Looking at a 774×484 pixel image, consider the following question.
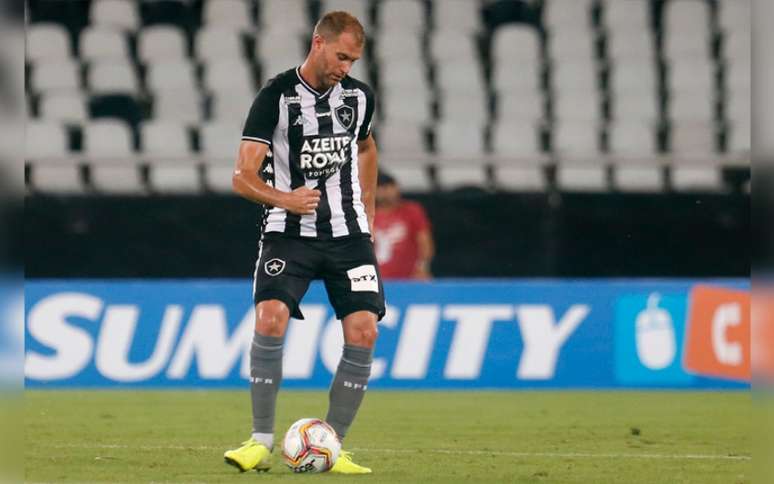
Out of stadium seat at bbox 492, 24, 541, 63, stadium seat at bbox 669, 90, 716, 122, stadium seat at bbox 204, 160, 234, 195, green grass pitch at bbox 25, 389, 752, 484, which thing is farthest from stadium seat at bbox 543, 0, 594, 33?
green grass pitch at bbox 25, 389, 752, 484

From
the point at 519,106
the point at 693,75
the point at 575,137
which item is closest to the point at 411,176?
the point at 575,137

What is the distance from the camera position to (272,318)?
5.52 m

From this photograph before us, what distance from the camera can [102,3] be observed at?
52.1 ft

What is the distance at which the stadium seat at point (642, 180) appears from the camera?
11.1 m

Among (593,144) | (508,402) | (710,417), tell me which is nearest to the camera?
(710,417)

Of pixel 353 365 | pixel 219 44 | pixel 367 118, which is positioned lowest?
pixel 353 365

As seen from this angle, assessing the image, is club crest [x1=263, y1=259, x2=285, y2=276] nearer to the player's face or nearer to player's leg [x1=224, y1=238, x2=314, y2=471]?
player's leg [x1=224, y1=238, x2=314, y2=471]

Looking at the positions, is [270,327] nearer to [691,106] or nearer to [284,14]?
[691,106]

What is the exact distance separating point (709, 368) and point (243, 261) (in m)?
Answer: 3.74

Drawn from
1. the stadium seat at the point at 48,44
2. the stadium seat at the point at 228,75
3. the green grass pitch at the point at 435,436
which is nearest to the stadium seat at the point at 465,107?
the stadium seat at the point at 228,75

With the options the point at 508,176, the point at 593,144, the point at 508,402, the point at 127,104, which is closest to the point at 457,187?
the point at 508,176

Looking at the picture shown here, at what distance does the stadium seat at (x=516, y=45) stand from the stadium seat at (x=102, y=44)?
4.15 metres

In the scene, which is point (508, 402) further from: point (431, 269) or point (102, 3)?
point (102, 3)

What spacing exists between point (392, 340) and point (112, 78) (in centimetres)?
546
